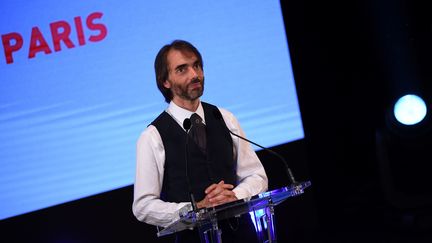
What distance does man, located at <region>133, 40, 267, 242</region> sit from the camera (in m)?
2.65

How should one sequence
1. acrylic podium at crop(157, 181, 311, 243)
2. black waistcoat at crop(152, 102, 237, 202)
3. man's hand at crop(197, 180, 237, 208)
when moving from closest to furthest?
acrylic podium at crop(157, 181, 311, 243) < man's hand at crop(197, 180, 237, 208) < black waistcoat at crop(152, 102, 237, 202)

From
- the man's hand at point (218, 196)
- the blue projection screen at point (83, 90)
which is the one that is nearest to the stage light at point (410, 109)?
the blue projection screen at point (83, 90)

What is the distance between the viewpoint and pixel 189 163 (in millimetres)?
2732

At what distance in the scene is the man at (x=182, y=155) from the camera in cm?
265

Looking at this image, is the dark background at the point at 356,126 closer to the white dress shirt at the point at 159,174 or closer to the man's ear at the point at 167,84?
the white dress shirt at the point at 159,174

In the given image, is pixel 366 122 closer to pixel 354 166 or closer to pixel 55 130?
pixel 354 166

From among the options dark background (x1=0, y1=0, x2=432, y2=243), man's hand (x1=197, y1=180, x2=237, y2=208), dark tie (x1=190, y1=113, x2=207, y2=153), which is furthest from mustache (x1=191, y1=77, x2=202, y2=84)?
dark background (x1=0, y1=0, x2=432, y2=243)

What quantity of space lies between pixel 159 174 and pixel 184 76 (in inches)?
17.5

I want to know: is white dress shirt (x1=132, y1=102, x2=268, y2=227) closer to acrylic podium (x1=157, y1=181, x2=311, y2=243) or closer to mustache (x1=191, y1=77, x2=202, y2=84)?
mustache (x1=191, y1=77, x2=202, y2=84)

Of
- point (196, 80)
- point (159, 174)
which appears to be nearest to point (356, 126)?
point (196, 80)

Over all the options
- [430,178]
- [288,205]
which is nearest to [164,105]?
[288,205]

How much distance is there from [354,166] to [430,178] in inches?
22.7

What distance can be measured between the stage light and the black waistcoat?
68.5 inches

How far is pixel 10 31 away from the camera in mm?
3602
